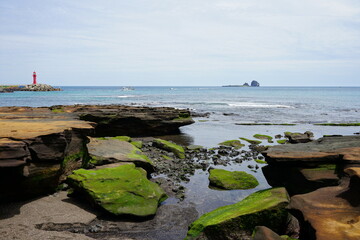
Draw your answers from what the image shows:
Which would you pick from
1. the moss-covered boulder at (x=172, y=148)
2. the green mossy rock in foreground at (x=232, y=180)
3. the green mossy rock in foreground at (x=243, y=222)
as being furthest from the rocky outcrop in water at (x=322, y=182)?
the moss-covered boulder at (x=172, y=148)

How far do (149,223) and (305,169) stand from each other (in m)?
4.68

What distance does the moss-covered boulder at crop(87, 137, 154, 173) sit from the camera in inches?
435

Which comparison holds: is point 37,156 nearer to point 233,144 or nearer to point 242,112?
point 233,144

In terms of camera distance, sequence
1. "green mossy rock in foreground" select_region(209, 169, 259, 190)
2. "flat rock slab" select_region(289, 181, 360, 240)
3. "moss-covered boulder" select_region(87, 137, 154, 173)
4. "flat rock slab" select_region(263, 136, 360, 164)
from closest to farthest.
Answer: "flat rock slab" select_region(289, 181, 360, 240) → "flat rock slab" select_region(263, 136, 360, 164) → "green mossy rock in foreground" select_region(209, 169, 259, 190) → "moss-covered boulder" select_region(87, 137, 154, 173)

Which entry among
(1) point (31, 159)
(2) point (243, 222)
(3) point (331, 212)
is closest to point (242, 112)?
(2) point (243, 222)

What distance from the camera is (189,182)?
1148cm

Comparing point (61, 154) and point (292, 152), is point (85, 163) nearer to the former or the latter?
point (61, 154)

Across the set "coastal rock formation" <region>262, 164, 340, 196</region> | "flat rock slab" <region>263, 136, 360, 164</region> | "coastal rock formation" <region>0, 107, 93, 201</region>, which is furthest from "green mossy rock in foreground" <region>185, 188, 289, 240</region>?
"coastal rock formation" <region>0, 107, 93, 201</region>

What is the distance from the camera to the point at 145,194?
29.0ft

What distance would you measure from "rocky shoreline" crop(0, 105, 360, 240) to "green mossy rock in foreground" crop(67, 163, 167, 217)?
29 millimetres

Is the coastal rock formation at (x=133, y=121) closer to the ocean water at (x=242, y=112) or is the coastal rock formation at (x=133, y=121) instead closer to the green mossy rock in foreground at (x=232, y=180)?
the ocean water at (x=242, y=112)

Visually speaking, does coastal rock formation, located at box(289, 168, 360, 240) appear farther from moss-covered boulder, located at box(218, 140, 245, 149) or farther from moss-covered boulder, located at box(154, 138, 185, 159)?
moss-covered boulder, located at box(218, 140, 245, 149)

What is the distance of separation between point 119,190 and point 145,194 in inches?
30.2

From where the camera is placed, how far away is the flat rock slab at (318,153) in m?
8.36
